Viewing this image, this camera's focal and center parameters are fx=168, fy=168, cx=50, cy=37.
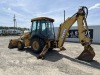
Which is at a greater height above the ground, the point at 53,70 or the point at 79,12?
the point at 79,12

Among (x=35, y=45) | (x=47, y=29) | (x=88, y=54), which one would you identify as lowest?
(x=88, y=54)

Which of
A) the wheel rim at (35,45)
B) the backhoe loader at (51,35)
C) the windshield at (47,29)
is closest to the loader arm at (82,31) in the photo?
the backhoe loader at (51,35)

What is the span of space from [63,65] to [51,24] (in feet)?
14.7

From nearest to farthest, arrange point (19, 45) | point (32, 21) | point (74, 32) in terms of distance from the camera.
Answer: point (32, 21)
point (19, 45)
point (74, 32)

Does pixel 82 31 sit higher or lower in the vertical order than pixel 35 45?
higher

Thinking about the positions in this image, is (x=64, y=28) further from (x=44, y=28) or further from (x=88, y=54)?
(x=88, y=54)

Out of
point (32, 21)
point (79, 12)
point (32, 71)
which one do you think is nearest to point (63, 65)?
point (32, 71)

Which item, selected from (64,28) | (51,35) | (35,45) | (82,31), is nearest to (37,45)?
(35,45)

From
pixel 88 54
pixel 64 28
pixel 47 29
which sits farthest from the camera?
pixel 47 29

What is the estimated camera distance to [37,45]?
11828 millimetres

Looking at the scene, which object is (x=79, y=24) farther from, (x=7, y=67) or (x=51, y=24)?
(x=7, y=67)

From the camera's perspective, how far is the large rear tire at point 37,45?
1149 cm

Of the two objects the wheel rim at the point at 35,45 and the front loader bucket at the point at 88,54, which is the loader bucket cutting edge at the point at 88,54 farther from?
the wheel rim at the point at 35,45

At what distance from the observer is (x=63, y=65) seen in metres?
8.55
